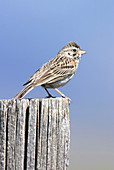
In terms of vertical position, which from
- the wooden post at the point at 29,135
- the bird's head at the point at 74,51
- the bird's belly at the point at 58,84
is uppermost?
the bird's head at the point at 74,51

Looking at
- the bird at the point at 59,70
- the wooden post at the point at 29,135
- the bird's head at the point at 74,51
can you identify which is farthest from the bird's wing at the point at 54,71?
the wooden post at the point at 29,135

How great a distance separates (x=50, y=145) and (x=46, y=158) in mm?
136

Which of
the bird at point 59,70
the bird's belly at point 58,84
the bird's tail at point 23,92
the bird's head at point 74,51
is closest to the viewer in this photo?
the bird's tail at point 23,92

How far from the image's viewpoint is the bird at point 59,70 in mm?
6441

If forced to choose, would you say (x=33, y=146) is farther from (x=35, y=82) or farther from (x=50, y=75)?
(x=50, y=75)

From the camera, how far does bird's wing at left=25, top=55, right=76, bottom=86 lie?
21.2 feet

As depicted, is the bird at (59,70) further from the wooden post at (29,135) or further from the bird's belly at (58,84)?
the wooden post at (29,135)

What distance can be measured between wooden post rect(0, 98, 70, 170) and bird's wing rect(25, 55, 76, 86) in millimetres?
2888

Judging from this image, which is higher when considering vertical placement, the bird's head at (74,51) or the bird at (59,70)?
the bird's head at (74,51)

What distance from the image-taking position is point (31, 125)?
3.12m

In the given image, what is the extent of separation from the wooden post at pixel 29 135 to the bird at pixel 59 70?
81.1 inches

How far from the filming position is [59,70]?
24.2 ft

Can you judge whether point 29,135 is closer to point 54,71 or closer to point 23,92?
point 23,92

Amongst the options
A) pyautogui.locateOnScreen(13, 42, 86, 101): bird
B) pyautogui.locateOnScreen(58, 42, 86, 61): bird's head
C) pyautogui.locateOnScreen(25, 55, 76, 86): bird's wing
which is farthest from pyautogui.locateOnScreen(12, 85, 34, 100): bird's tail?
pyautogui.locateOnScreen(58, 42, 86, 61): bird's head
